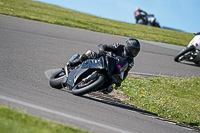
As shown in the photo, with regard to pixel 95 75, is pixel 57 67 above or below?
below

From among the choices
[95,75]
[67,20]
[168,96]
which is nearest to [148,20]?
[67,20]

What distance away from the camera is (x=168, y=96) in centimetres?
964

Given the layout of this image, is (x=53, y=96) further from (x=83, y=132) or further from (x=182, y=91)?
(x=182, y=91)

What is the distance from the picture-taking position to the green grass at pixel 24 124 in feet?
11.0

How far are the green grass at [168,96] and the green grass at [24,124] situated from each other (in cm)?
438

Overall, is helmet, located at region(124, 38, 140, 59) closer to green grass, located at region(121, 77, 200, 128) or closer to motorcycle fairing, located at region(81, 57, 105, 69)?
motorcycle fairing, located at region(81, 57, 105, 69)

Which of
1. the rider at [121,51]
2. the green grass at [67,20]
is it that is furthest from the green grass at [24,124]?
the green grass at [67,20]

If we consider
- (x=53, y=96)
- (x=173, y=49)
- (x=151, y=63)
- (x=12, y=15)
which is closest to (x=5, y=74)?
(x=53, y=96)

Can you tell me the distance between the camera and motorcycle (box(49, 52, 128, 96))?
6461 millimetres

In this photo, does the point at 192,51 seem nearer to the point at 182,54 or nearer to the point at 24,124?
the point at 182,54

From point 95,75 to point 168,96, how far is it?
3772 millimetres

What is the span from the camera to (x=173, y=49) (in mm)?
17969

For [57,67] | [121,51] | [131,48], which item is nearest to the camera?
[131,48]

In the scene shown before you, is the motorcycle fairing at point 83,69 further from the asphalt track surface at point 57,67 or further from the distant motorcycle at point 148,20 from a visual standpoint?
the distant motorcycle at point 148,20
